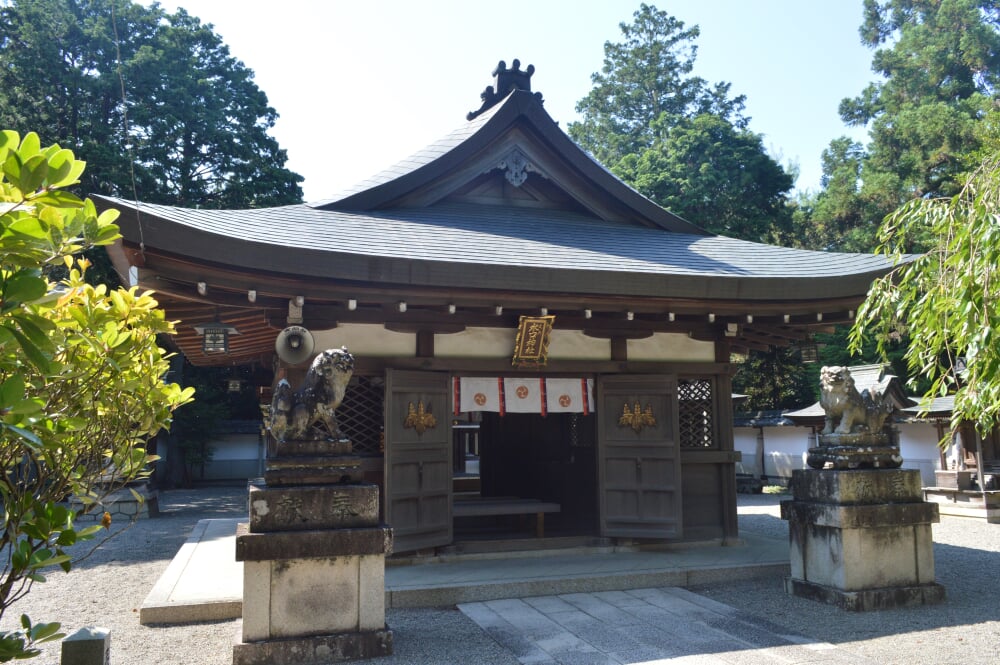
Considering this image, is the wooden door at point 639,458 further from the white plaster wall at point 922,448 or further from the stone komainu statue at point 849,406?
the white plaster wall at point 922,448

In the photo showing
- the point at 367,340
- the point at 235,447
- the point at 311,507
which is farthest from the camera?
the point at 235,447

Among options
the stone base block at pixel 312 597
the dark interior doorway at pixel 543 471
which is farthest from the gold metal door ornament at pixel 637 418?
the stone base block at pixel 312 597

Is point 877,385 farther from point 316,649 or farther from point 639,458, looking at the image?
point 316,649

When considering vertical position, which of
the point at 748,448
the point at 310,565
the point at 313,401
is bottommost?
the point at 748,448

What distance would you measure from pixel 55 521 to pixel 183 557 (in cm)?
814

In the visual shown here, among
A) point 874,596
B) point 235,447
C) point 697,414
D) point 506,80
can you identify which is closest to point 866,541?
point 874,596

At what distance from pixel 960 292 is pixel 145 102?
2667cm

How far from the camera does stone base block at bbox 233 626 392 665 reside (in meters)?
5.20

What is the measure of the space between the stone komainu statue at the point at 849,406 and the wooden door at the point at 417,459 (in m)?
4.49

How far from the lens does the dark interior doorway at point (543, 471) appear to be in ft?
36.6

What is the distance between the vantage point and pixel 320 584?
5.45 metres

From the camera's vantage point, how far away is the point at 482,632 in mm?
6266

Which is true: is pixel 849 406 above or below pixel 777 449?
above

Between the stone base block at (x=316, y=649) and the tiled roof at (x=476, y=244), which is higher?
the tiled roof at (x=476, y=244)
